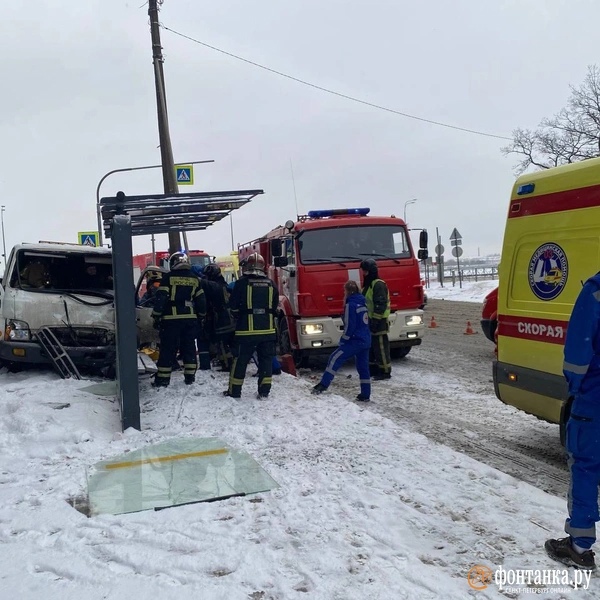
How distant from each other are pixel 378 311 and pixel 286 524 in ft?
17.7

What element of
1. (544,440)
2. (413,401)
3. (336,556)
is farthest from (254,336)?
(336,556)

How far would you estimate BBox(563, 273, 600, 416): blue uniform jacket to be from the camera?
327cm

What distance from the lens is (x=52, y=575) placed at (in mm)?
3197

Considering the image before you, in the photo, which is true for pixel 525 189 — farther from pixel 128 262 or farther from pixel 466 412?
pixel 128 262

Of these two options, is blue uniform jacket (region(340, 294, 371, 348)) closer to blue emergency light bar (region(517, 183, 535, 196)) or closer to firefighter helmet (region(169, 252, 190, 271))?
firefighter helmet (region(169, 252, 190, 271))

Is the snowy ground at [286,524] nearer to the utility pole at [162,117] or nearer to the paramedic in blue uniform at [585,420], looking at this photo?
the paramedic in blue uniform at [585,420]

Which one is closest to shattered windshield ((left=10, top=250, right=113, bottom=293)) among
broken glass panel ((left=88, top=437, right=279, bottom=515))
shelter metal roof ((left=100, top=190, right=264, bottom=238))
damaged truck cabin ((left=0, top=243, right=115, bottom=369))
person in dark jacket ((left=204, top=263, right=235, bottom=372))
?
damaged truck cabin ((left=0, top=243, right=115, bottom=369))

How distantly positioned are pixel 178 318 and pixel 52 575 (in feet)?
15.5

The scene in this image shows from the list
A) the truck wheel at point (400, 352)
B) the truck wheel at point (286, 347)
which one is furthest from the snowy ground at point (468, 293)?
the truck wheel at point (286, 347)

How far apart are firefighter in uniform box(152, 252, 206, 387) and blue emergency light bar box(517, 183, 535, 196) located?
4.27 m

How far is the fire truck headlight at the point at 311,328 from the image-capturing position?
9.77m

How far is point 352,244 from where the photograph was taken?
33.7 feet

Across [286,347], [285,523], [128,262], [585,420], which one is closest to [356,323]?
[128,262]

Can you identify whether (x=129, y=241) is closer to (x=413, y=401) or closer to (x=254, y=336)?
(x=254, y=336)
